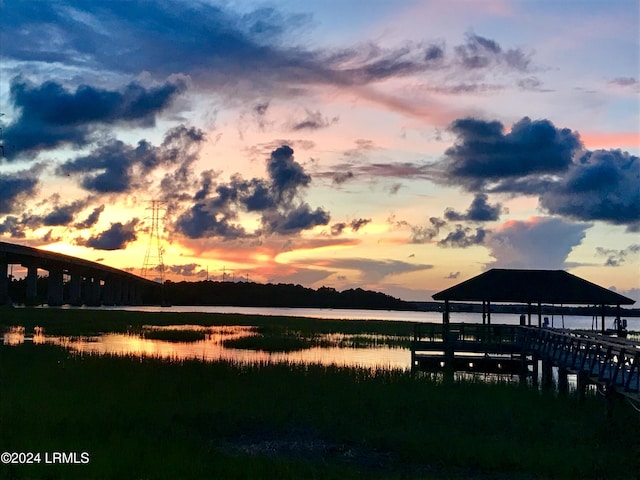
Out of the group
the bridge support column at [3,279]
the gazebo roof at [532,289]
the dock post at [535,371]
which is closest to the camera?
the dock post at [535,371]

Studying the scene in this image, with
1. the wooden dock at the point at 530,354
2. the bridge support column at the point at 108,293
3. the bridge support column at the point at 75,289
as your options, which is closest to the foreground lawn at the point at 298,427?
the wooden dock at the point at 530,354

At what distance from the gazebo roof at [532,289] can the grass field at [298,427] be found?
1111 cm

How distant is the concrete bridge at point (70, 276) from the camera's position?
97750 millimetres

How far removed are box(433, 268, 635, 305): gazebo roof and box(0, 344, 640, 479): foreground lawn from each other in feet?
37.3

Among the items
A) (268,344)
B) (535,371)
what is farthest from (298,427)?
(268,344)

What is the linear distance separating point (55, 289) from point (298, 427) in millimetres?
112177

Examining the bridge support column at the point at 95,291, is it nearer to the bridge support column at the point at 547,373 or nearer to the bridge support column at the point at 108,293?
the bridge support column at the point at 108,293

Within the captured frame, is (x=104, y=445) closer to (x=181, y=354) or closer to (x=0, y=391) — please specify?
(x=0, y=391)

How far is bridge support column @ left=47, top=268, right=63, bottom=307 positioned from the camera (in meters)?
121

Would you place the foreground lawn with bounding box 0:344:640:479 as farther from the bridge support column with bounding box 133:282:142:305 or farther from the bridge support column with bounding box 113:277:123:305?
the bridge support column with bounding box 133:282:142:305

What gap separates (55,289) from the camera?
123 m

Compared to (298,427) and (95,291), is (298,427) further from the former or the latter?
(95,291)

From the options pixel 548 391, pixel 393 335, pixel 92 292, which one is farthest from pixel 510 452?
pixel 92 292

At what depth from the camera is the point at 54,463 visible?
1530cm
